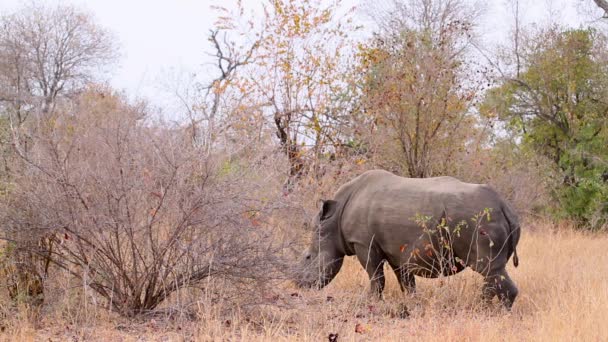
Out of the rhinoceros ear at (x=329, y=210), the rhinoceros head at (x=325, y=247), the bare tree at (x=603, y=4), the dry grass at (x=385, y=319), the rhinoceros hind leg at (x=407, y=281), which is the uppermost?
the bare tree at (x=603, y=4)

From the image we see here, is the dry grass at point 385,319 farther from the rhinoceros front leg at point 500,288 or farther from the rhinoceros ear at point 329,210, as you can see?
the rhinoceros ear at point 329,210

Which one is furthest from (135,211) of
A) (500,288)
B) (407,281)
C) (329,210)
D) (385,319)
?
(500,288)

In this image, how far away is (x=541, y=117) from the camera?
57.4ft

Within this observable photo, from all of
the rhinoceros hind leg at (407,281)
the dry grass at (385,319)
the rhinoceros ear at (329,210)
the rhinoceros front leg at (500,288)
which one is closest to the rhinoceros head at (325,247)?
the rhinoceros ear at (329,210)

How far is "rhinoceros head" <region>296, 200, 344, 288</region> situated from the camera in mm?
7785

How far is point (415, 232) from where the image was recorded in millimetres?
7164

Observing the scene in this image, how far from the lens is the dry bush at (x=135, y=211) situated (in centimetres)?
593

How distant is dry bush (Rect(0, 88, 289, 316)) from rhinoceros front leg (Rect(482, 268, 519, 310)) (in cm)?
192

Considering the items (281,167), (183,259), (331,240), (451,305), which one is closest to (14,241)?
(183,259)

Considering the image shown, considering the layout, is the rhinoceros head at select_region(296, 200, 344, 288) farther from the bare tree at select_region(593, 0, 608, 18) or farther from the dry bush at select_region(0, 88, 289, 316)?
the bare tree at select_region(593, 0, 608, 18)

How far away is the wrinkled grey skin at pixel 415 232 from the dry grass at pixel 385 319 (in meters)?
0.25

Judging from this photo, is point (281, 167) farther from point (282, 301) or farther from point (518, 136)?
point (518, 136)

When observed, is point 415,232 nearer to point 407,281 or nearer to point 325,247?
point 407,281

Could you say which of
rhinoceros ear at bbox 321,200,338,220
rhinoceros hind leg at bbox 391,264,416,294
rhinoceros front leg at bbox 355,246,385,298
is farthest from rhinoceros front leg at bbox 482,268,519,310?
rhinoceros ear at bbox 321,200,338,220
